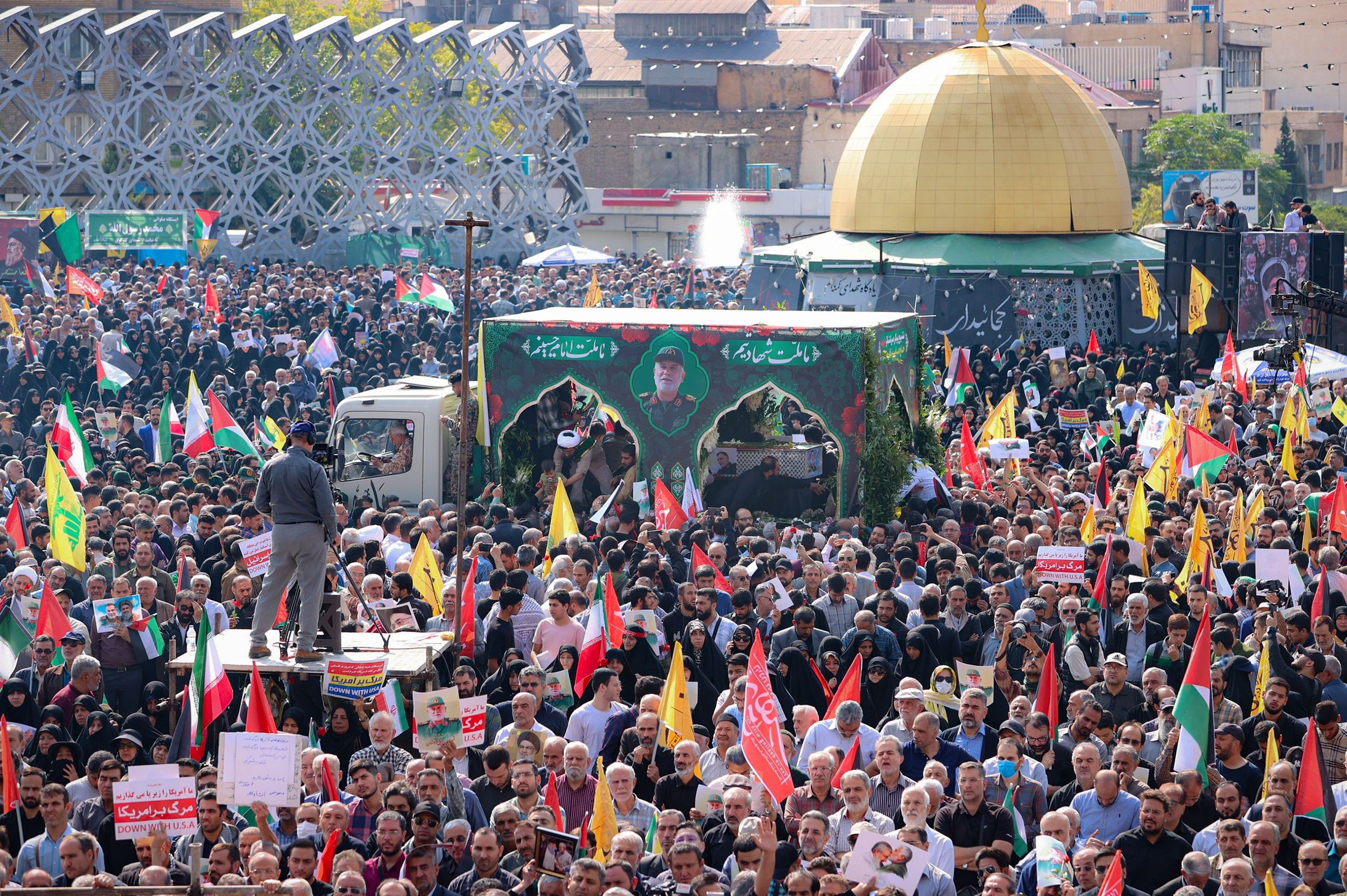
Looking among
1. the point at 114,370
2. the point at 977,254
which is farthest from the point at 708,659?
the point at 977,254

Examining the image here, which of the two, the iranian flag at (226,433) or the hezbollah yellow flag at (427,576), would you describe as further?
the iranian flag at (226,433)

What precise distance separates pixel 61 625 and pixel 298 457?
2449 mm

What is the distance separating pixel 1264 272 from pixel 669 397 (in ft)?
49.3

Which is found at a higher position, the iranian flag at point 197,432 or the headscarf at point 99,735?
the iranian flag at point 197,432

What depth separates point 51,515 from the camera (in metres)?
13.9

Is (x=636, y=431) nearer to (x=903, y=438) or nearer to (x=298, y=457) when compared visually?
(x=903, y=438)

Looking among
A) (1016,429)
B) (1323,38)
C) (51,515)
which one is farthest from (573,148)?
(51,515)

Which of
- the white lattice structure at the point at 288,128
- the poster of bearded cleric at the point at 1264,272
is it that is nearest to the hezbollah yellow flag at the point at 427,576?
the poster of bearded cleric at the point at 1264,272

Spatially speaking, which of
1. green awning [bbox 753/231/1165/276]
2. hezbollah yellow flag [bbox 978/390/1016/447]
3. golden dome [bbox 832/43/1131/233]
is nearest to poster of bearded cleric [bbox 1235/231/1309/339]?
green awning [bbox 753/231/1165/276]

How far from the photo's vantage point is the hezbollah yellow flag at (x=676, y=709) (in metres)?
10.2

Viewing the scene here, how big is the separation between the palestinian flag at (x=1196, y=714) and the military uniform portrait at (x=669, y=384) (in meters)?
9.29

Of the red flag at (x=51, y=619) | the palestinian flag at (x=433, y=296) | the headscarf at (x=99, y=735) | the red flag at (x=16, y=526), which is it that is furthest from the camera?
the palestinian flag at (x=433, y=296)

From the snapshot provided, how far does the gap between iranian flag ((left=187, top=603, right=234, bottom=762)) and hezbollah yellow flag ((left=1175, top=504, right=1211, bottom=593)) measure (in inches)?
248

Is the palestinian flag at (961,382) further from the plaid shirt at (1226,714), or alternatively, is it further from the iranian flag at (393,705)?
the iranian flag at (393,705)
